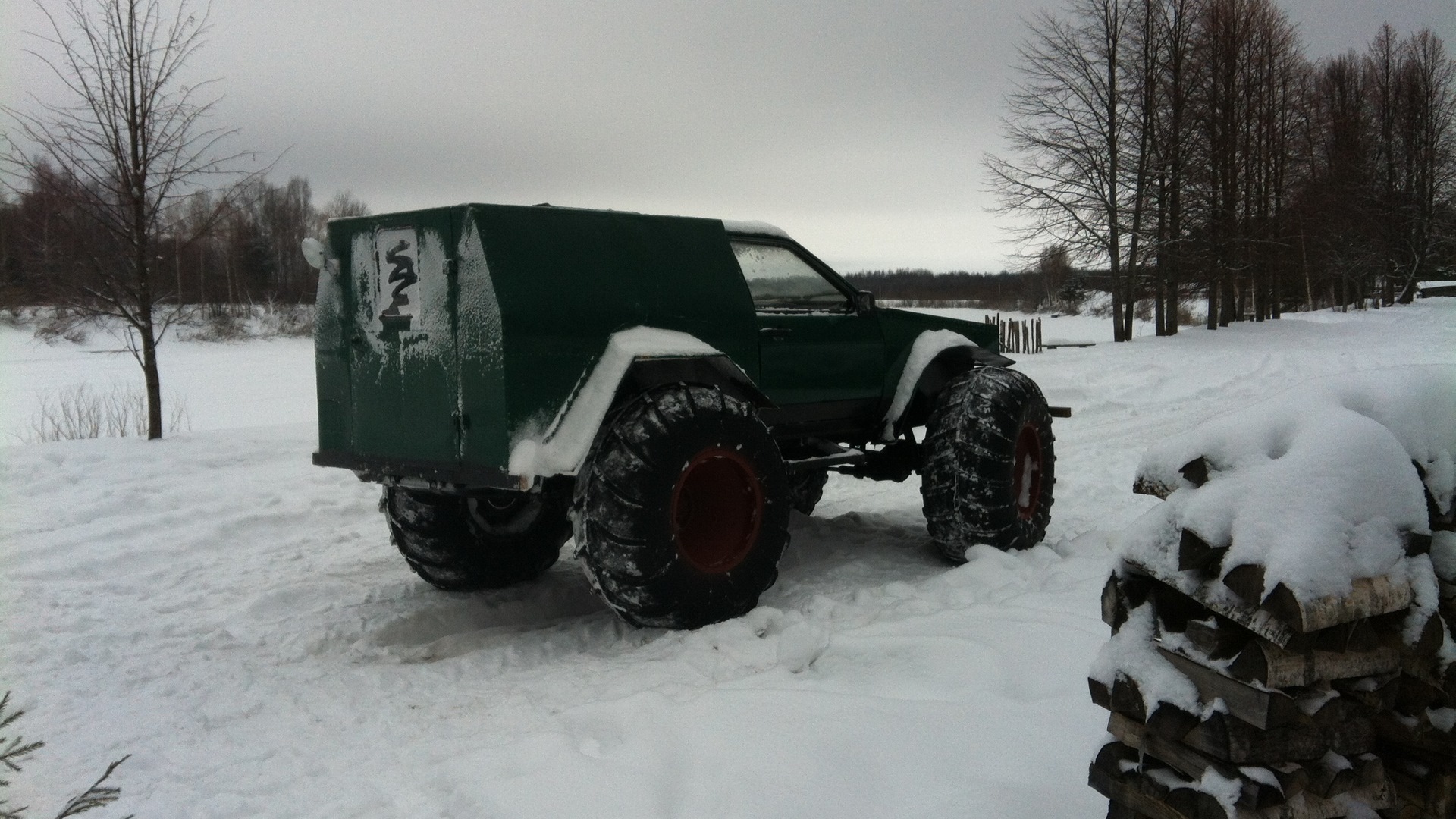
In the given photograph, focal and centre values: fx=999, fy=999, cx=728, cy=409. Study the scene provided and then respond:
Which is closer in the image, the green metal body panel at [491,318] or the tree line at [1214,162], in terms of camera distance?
the green metal body panel at [491,318]

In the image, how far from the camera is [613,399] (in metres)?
4.51

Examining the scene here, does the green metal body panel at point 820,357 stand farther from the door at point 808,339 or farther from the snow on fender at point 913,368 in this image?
the snow on fender at point 913,368

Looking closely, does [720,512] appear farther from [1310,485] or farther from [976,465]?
[1310,485]

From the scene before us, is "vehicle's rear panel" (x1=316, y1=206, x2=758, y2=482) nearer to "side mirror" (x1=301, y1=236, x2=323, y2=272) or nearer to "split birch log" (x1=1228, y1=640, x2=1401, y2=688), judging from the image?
"side mirror" (x1=301, y1=236, x2=323, y2=272)

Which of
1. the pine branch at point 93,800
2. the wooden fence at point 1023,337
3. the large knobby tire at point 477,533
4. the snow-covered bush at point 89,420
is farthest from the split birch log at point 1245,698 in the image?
the wooden fence at point 1023,337

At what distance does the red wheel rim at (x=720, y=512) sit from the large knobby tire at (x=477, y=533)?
26.2 inches

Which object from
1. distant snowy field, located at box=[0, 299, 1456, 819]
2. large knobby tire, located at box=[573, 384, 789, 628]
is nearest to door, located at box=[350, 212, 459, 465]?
large knobby tire, located at box=[573, 384, 789, 628]

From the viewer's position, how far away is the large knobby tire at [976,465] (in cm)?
571

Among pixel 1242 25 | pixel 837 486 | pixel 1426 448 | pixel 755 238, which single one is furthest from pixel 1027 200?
pixel 1426 448

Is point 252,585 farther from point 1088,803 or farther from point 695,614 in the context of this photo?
point 1088,803

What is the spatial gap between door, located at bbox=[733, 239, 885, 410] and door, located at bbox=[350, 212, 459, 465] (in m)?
1.68

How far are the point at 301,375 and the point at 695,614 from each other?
22.0 m

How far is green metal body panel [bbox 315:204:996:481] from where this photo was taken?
14.1ft

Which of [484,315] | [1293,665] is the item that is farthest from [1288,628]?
[484,315]
